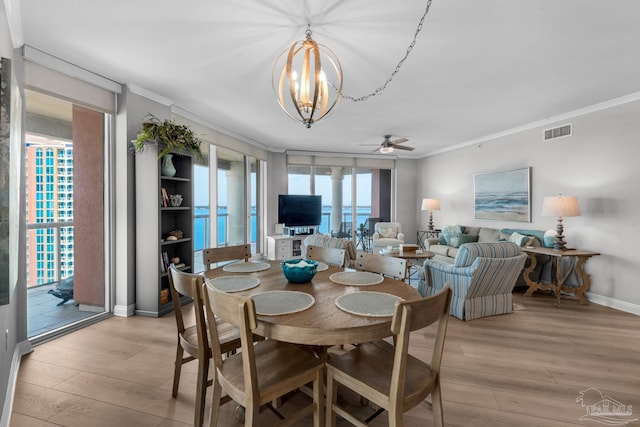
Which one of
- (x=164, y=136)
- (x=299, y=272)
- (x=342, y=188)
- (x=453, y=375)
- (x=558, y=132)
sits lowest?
(x=453, y=375)

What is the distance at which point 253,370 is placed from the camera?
1312 mm

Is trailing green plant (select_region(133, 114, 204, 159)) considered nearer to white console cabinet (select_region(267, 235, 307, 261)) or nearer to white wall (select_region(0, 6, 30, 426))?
white wall (select_region(0, 6, 30, 426))

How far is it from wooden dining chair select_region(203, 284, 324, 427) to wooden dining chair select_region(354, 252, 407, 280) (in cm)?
88

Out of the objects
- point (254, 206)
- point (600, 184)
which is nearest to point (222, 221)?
point (254, 206)

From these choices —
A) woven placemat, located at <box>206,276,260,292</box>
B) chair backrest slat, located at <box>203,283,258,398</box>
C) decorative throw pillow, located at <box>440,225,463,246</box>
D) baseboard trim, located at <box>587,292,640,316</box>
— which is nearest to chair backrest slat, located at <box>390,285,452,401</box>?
chair backrest slat, located at <box>203,283,258,398</box>

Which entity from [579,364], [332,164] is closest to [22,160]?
[579,364]

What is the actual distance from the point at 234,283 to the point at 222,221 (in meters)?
4.22

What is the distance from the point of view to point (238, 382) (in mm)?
1434

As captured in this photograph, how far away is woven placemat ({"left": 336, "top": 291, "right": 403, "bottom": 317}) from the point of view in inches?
58.1

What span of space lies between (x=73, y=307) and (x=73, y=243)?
739mm

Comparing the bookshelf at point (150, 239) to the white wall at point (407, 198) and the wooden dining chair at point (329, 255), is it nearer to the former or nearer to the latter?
the wooden dining chair at point (329, 255)

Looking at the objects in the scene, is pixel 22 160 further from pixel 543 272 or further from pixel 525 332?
pixel 543 272

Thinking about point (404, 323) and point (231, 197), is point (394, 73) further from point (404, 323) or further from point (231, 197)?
point (231, 197)

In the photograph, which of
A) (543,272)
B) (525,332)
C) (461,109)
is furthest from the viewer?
(543,272)
